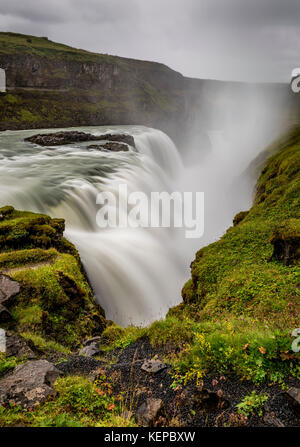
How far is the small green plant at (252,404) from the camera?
13.6 ft

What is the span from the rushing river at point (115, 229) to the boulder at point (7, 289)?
181 inches

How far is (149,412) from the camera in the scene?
420cm

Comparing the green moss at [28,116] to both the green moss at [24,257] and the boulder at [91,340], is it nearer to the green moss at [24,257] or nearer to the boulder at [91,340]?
the green moss at [24,257]

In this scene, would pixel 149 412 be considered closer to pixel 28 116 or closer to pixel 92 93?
pixel 28 116

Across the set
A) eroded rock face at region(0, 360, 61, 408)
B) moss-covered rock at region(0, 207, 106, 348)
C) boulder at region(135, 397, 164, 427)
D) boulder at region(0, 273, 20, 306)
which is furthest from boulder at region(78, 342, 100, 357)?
boulder at region(135, 397, 164, 427)

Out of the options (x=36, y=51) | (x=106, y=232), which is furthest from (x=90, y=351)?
(x=36, y=51)

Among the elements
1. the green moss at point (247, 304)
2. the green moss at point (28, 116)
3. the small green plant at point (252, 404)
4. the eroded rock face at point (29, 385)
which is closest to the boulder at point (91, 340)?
the green moss at point (247, 304)

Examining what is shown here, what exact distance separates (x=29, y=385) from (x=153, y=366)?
225cm

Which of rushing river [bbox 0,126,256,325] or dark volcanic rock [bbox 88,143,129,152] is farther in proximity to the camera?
dark volcanic rock [bbox 88,143,129,152]

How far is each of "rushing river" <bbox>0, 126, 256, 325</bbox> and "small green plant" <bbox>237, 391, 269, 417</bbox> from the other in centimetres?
832

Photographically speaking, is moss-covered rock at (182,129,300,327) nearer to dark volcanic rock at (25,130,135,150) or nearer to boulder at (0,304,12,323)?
boulder at (0,304,12,323)

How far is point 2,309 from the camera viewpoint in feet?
23.9

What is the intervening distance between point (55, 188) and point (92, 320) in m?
14.6

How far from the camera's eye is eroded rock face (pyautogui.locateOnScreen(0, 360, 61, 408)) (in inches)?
169
